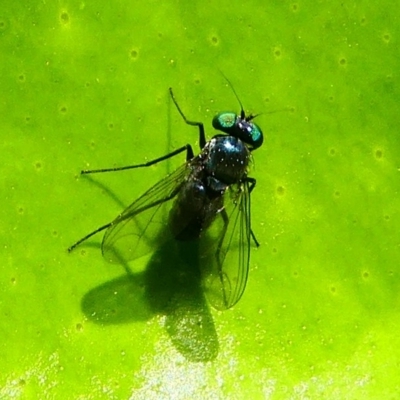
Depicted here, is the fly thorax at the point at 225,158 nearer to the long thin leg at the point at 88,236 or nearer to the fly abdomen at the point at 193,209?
the fly abdomen at the point at 193,209

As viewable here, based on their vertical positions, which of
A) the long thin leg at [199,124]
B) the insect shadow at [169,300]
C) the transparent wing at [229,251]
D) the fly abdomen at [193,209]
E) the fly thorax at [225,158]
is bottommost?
the insect shadow at [169,300]

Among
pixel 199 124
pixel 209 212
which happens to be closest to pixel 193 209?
pixel 209 212

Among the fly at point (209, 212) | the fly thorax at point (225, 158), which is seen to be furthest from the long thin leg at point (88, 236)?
the fly thorax at point (225, 158)

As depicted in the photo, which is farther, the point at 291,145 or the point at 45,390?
the point at 291,145

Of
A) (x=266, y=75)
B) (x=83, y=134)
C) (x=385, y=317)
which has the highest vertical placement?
(x=266, y=75)

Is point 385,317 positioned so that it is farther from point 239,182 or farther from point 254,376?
point 239,182

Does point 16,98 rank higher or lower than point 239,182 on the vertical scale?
higher

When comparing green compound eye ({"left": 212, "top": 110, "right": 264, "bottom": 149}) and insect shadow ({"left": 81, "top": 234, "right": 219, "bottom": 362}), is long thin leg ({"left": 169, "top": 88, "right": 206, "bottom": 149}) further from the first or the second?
insect shadow ({"left": 81, "top": 234, "right": 219, "bottom": 362})

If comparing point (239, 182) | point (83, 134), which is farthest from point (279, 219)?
point (83, 134)

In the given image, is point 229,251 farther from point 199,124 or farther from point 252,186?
point 199,124
